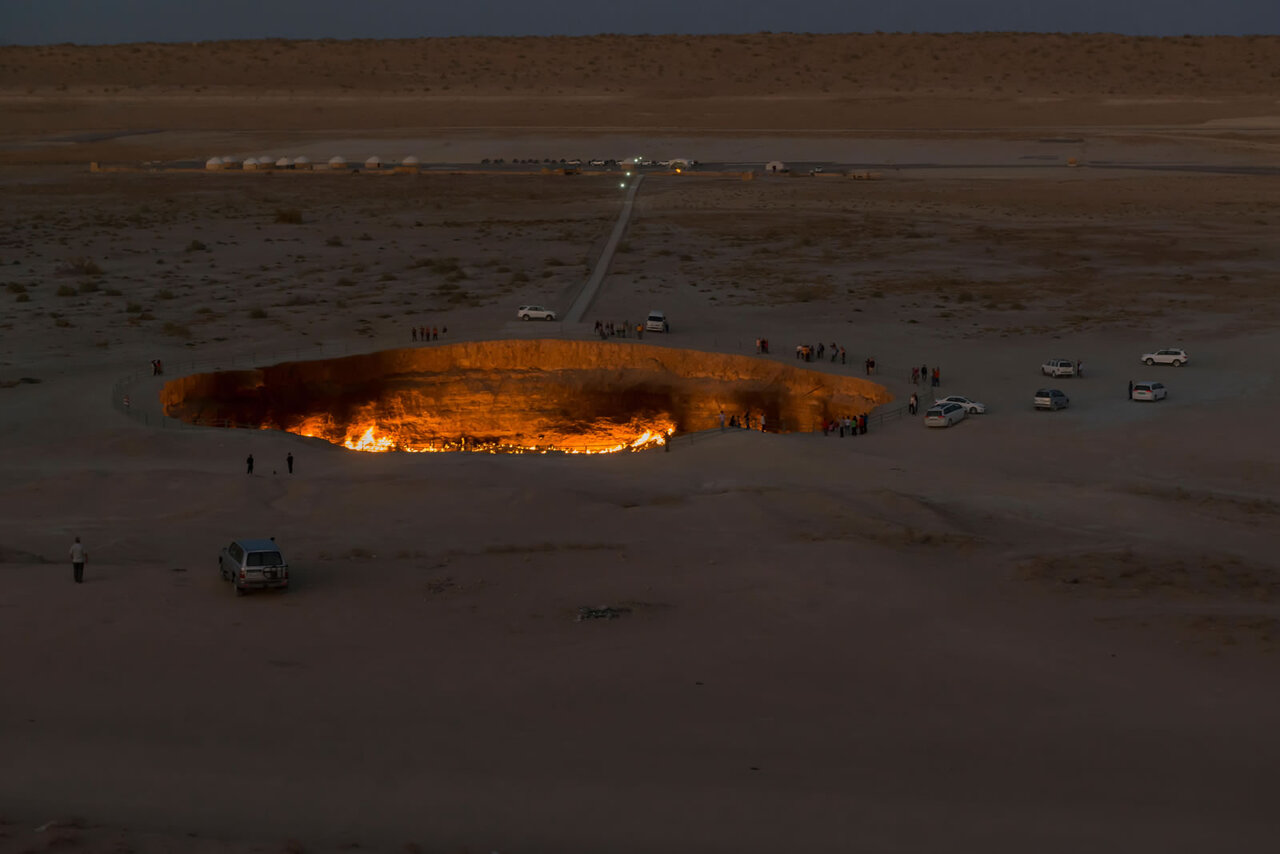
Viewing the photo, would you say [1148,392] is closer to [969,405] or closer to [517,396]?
[969,405]

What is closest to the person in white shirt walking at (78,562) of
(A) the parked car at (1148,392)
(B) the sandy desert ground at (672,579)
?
A: (B) the sandy desert ground at (672,579)

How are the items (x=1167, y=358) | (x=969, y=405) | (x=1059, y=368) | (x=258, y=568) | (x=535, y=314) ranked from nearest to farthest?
1. (x=258, y=568)
2. (x=969, y=405)
3. (x=1059, y=368)
4. (x=1167, y=358)
5. (x=535, y=314)

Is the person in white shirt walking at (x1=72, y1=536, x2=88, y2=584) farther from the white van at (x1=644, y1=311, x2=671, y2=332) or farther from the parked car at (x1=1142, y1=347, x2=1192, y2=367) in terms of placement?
the parked car at (x1=1142, y1=347, x2=1192, y2=367)

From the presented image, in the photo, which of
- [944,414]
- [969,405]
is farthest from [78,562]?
[969,405]

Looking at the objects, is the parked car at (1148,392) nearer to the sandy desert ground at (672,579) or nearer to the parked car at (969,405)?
the sandy desert ground at (672,579)

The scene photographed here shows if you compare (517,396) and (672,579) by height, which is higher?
(517,396)

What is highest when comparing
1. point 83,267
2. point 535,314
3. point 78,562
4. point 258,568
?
point 83,267
